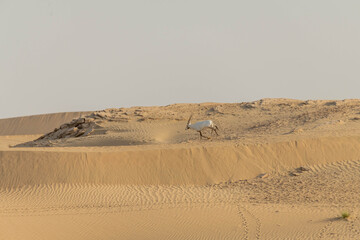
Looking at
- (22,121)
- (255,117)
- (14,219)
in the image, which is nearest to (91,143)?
(255,117)

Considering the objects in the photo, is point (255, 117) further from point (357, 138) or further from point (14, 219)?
point (14, 219)

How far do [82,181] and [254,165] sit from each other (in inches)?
259

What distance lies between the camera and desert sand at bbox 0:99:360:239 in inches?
424

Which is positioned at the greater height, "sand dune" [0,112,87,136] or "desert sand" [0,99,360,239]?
"sand dune" [0,112,87,136]

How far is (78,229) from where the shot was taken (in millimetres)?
11062

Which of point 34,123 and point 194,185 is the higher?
point 34,123

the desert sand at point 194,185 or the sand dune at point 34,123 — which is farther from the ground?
the sand dune at point 34,123

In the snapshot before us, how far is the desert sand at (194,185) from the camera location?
10.8 metres

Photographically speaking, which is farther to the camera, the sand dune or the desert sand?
the sand dune

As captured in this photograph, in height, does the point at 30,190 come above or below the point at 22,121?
below

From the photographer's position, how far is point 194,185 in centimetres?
1593

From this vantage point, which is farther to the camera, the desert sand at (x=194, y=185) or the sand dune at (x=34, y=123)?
the sand dune at (x=34, y=123)

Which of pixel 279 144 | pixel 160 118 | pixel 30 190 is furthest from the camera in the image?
pixel 160 118

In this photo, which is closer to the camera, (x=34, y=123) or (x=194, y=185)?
(x=194, y=185)
